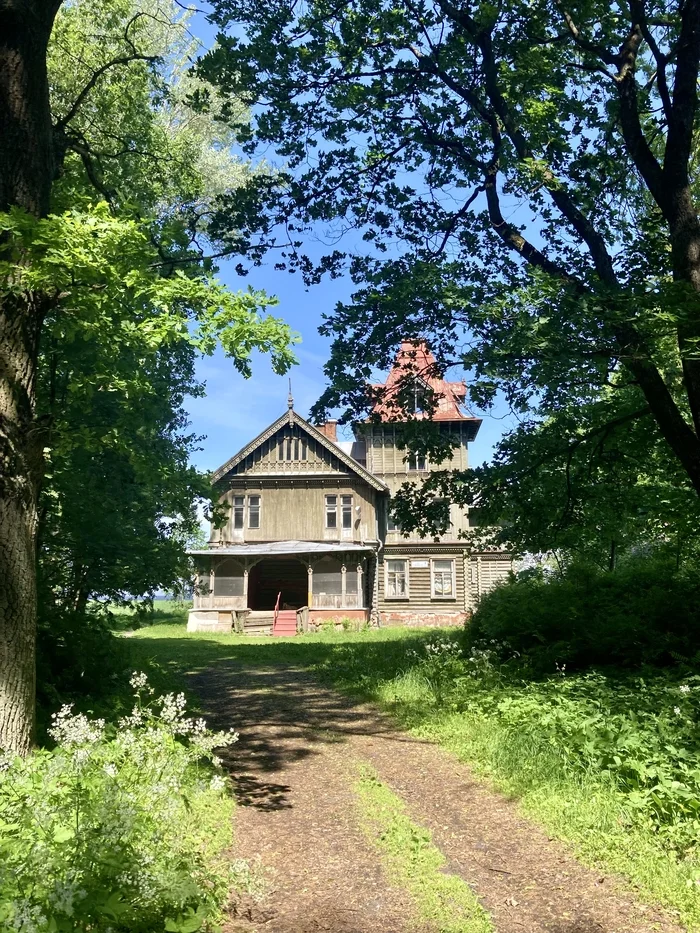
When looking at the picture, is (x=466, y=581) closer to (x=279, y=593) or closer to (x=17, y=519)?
(x=279, y=593)

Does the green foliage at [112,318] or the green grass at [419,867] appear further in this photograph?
the green foliage at [112,318]

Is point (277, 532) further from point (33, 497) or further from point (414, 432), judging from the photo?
point (33, 497)

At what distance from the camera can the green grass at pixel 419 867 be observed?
13.5ft

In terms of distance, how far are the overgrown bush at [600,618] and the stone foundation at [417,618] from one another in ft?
54.0

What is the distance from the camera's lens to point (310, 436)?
3181 centimetres

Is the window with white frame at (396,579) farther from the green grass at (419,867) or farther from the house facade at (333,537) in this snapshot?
the green grass at (419,867)


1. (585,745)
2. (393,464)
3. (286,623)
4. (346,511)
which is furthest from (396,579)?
(585,745)

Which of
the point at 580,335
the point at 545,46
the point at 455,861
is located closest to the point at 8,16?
the point at 580,335

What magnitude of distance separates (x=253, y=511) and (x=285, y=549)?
2875 mm

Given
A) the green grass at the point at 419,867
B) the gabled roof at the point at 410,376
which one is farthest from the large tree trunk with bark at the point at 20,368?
the gabled roof at the point at 410,376

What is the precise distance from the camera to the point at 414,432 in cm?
1209

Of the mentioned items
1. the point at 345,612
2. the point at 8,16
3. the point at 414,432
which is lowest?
the point at 345,612

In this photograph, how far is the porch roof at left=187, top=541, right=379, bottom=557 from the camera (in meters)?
29.2

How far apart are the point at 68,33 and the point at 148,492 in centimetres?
882
